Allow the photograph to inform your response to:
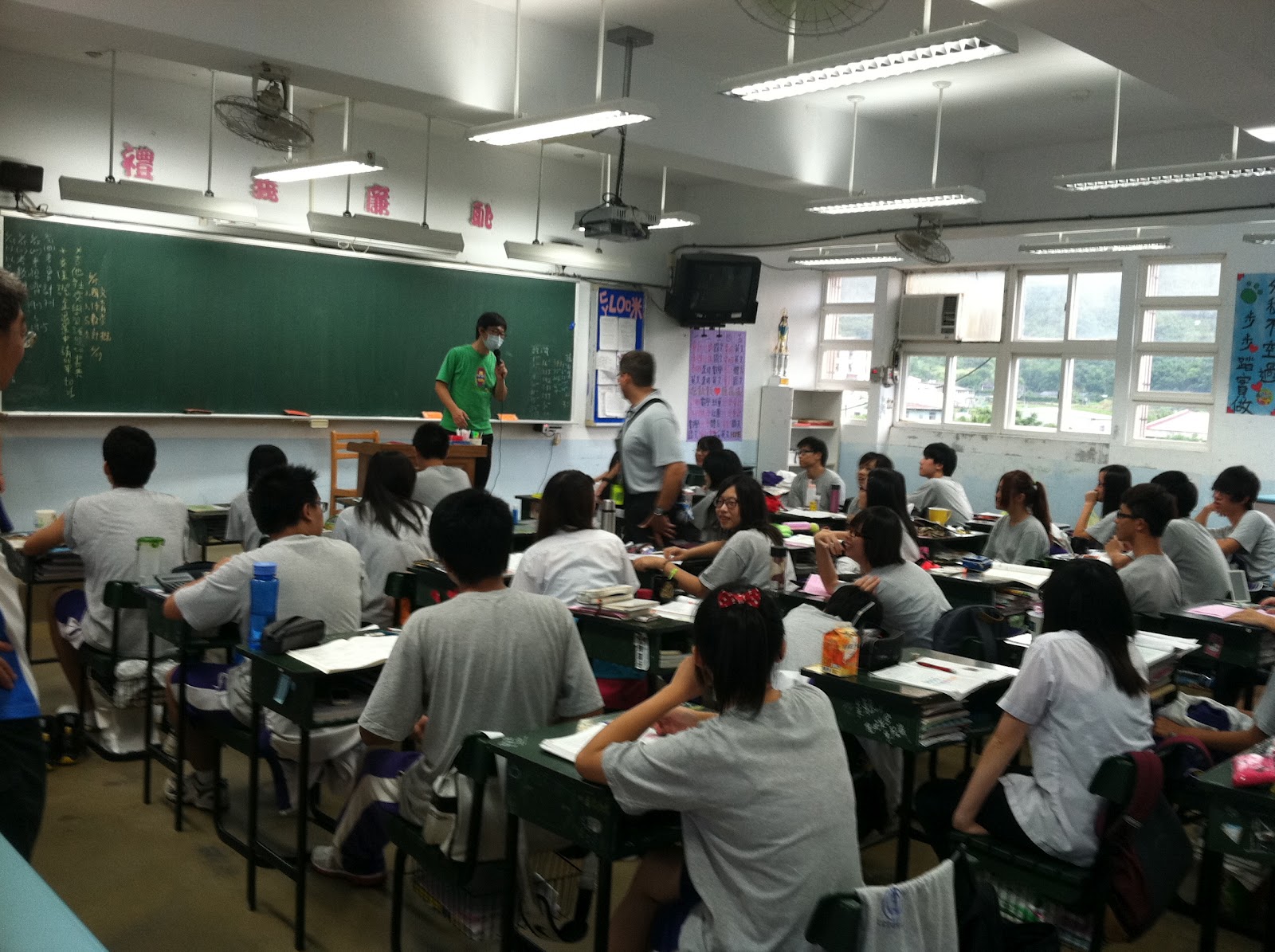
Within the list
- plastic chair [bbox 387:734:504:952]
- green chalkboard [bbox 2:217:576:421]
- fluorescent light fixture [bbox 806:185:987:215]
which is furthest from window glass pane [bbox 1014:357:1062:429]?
plastic chair [bbox 387:734:504:952]

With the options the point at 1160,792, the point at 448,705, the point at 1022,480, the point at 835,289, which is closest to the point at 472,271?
the point at 835,289

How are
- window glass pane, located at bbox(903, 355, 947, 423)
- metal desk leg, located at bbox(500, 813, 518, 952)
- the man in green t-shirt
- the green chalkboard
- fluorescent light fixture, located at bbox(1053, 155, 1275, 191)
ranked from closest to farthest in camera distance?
metal desk leg, located at bbox(500, 813, 518, 952) < fluorescent light fixture, located at bbox(1053, 155, 1275, 191) < the green chalkboard < the man in green t-shirt < window glass pane, located at bbox(903, 355, 947, 423)

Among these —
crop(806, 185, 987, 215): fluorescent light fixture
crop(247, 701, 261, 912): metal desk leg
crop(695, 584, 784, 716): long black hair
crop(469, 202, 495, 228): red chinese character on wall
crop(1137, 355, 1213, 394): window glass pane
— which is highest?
crop(469, 202, 495, 228): red chinese character on wall

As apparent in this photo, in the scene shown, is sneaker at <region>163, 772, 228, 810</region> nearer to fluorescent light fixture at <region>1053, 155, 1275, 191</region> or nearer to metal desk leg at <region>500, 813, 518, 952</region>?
metal desk leg at <region>500, 813, 518, 952</region>

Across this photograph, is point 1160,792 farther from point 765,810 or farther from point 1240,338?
point 1240,338

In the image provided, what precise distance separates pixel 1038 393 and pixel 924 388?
1.23 m

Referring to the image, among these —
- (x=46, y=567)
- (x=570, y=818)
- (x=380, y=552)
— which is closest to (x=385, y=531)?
(x=380, y=552)

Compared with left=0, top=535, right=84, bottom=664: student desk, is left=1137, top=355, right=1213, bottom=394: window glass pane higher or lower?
higher

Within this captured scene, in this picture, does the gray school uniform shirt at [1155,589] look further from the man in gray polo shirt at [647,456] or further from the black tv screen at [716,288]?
the black tv screen at [716,288]

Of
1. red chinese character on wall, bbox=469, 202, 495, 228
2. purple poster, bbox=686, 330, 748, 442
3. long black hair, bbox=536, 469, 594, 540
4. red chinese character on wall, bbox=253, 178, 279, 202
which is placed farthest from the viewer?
purple poster, bbox=686, 330, 748, 442

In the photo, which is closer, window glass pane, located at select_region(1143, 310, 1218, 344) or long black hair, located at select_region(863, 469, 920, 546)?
long black hair, located at select_region(863, 469, 920, 546)

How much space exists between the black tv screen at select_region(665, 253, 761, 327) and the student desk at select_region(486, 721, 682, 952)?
8.51 m

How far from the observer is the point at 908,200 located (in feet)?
22.4

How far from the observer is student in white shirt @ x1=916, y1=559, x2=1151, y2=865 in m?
2.50
